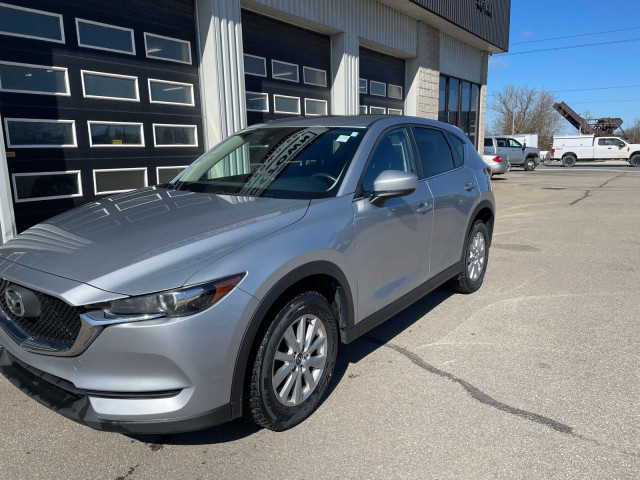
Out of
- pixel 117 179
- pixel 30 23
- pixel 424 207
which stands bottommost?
pixel 424 207

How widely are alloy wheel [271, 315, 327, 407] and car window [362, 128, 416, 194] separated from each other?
39.3 inches

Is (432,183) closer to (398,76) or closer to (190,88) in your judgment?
(190,88)

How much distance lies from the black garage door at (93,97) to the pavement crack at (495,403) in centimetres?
495

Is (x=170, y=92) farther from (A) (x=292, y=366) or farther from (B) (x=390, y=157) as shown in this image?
(A) (x=292, y=366)

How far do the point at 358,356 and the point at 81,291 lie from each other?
208cm

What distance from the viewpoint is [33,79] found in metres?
5.71

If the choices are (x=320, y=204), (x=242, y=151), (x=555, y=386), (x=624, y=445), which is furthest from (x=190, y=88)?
(x=624, y=445)

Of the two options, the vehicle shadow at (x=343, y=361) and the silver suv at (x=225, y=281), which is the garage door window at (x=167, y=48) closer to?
the silver suv at (x=225, y=281)

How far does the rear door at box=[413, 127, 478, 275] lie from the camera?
385 cm

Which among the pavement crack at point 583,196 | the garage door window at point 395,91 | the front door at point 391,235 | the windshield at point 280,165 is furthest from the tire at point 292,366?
the garage door window at point 395,91

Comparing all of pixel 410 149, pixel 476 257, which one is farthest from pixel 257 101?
pixel 410 149

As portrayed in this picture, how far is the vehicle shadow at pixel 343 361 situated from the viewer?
2475 mm

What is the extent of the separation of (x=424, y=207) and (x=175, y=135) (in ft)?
17.2

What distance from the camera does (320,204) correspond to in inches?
107
